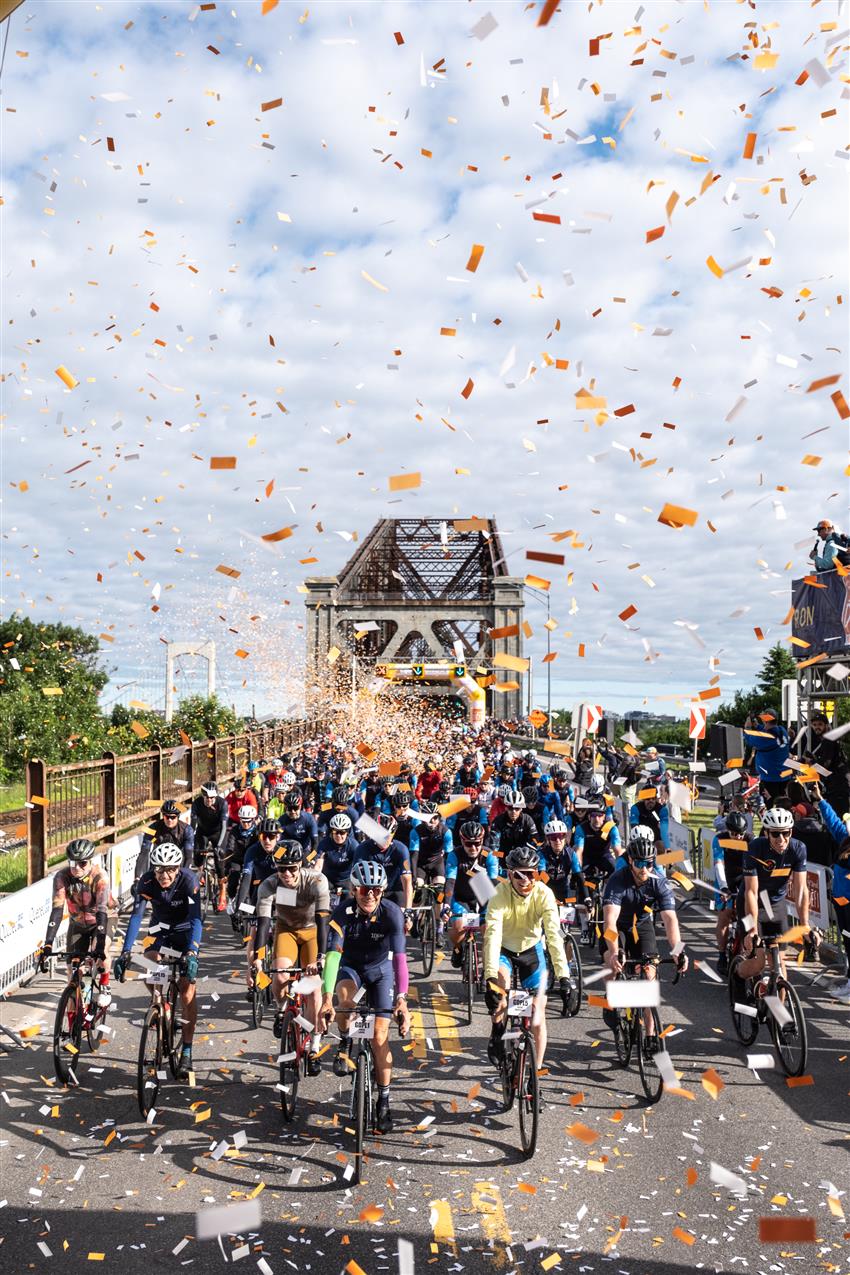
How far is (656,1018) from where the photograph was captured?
24.6ft

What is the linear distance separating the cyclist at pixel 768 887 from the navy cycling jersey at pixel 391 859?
2919 millimetres

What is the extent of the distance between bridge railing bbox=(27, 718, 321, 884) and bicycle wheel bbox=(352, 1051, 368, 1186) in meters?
8.21

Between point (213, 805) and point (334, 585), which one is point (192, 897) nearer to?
point (213, 805)

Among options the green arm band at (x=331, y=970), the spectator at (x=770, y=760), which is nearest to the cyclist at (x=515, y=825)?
the green arm band at (x=331, y=970)

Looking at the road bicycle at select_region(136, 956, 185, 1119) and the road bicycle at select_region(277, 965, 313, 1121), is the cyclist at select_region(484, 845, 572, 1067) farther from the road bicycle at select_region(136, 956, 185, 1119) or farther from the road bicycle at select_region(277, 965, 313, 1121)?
the road bicycle at select_region(136, 956, 185, 1119)

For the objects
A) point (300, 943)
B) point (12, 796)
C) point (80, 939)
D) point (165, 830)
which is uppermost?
point (165, 830)

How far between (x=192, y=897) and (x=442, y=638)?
108 metres

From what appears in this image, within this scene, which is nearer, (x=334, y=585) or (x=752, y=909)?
(x=752, y=909)

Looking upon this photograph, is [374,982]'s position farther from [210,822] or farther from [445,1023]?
[210,822]

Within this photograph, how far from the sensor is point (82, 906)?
8250 mm

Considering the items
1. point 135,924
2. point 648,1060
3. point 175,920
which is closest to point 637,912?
point 648,1060

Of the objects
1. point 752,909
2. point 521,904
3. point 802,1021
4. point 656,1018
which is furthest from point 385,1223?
point 752,909

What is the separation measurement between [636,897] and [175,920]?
358 centimetres

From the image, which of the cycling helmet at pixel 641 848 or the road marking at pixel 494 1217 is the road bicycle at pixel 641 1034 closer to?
the cycling helmet at pixel 641 848
